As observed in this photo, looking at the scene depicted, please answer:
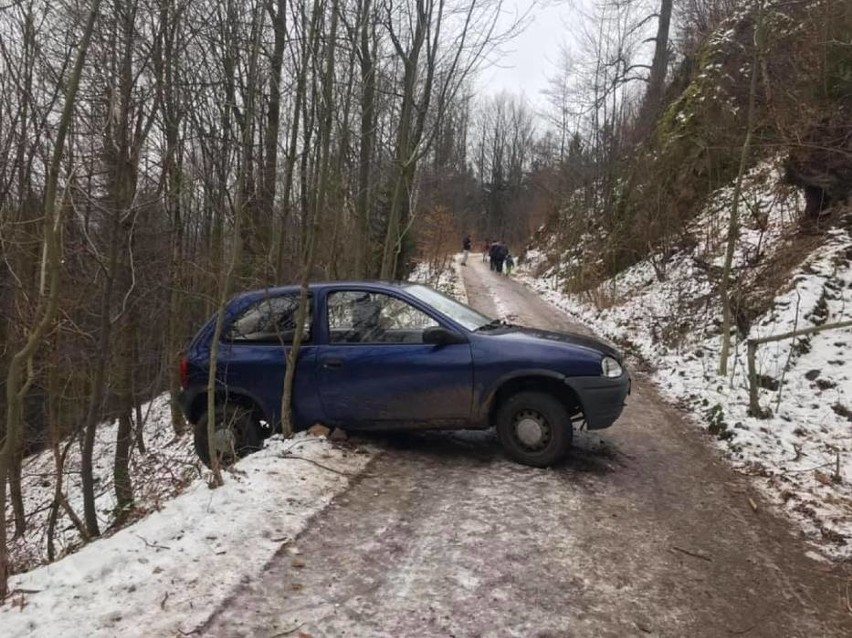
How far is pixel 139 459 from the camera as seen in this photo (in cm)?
1126

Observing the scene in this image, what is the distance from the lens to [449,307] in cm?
588

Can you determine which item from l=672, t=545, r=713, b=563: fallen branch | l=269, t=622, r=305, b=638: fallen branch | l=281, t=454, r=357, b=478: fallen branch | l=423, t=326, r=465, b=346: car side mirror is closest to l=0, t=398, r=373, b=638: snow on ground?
l=281, t=454, r=357, b=478: fallen branch

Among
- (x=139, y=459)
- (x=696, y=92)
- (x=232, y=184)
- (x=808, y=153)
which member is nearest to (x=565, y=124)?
(x=696, y=92)

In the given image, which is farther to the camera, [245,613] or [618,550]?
[618,550]

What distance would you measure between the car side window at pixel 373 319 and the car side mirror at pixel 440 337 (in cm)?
15

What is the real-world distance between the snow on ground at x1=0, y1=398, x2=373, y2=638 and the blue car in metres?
0.66

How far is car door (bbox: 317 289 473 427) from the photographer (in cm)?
534

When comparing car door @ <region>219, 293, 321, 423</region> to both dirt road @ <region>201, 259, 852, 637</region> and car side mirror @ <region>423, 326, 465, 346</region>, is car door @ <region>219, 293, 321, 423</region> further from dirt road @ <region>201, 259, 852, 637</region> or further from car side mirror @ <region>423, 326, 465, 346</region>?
car side mirror @ <region>423, 326, 465, 346</region>

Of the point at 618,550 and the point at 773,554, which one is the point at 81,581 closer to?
the point at 618,550

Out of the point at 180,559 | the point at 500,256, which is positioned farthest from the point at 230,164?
the point at 500,256

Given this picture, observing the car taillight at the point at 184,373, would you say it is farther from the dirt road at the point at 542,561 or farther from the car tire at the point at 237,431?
the dirt road at the point at 542,561

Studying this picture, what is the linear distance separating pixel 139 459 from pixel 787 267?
11.9 m

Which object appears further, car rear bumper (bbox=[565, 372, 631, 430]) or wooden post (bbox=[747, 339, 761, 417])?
wooden post (bbox=[747, 339, 761, 417])

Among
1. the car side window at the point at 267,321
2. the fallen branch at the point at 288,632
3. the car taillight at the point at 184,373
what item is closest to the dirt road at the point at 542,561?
the fallen branch at the point at 288,632
